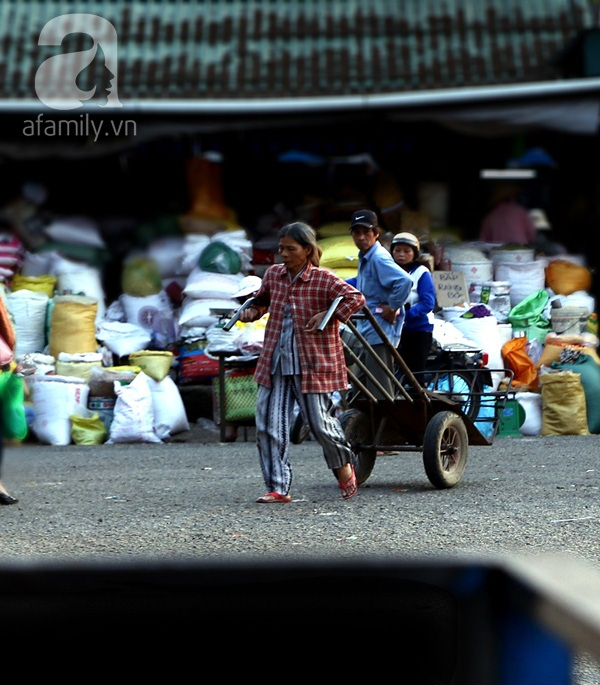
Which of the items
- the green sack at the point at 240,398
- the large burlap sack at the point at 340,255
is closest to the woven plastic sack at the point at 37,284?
the green sack at the point at 240,398

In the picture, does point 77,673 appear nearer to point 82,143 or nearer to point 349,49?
point 82,143

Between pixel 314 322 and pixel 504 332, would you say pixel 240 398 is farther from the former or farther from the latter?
pixel 314 322

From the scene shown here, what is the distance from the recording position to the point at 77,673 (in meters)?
1.26

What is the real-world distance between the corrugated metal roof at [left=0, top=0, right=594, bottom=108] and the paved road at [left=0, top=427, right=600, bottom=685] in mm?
3709

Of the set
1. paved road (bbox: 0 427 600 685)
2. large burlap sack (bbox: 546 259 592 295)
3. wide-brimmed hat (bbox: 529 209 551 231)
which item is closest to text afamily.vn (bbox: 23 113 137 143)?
paved road (bbox: 0 427 600 685)

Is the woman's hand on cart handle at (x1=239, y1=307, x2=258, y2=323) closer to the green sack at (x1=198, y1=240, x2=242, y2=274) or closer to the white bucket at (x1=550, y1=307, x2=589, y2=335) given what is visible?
the green sack at (x1=198, y1=240, x2=242, y2=274)

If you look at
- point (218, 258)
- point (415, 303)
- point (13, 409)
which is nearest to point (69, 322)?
point (218, 258)

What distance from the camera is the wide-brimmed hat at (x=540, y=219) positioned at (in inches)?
433

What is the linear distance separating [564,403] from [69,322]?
3991mm

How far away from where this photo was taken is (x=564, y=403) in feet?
31.8

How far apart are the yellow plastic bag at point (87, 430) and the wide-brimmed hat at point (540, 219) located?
14.0 ft

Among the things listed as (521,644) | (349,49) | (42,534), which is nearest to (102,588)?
(521,644)

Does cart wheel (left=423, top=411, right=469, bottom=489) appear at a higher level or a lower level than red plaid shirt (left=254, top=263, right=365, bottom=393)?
lower

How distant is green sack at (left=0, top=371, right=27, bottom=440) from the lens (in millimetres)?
1058
